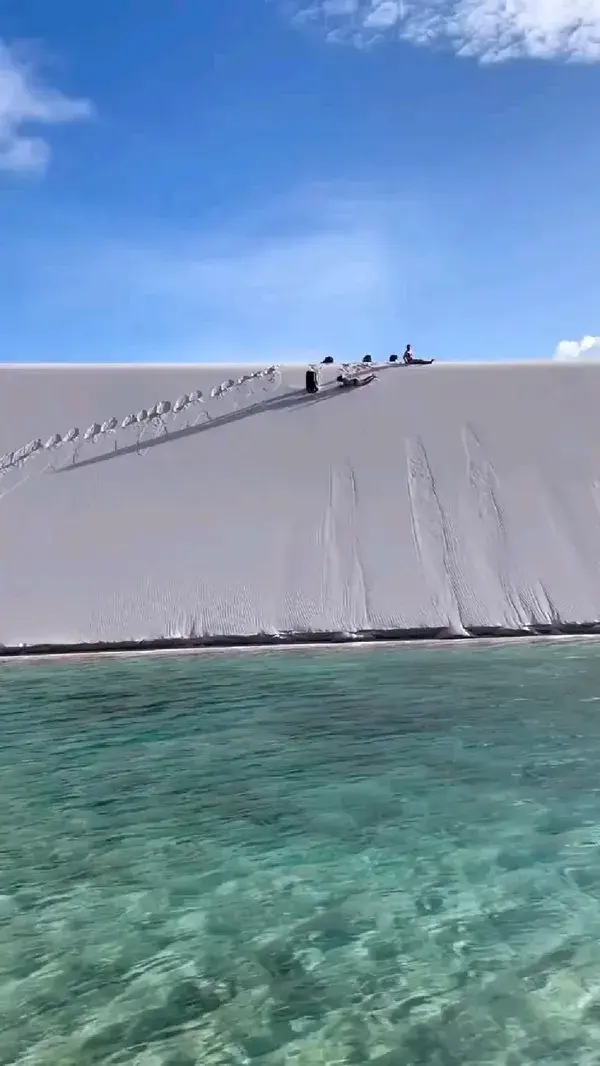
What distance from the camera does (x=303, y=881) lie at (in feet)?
11.8

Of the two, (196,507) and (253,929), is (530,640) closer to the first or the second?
(196,507)

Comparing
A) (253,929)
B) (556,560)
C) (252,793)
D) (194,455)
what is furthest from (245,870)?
(194,455)

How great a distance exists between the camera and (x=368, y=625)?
371 inches

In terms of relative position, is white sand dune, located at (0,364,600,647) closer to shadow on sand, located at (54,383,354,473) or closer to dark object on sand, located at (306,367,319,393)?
shadow on sand, located at (54,383,354,473)

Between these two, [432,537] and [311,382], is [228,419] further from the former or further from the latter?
[432,537]

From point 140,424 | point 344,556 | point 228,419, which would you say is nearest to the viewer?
point 344,556

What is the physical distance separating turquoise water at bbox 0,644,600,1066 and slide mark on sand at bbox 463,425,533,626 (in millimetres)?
3320

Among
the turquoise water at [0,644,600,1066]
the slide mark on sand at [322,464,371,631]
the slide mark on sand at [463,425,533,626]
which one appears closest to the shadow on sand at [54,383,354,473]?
the slide mark on sand at [322,464,371,631]

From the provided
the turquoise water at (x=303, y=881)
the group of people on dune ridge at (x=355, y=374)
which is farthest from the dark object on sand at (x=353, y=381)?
the turquoise water at (x=303, y=881)

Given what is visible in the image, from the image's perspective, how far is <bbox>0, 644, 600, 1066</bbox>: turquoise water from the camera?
262 centimetres

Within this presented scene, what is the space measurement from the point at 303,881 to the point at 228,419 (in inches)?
376

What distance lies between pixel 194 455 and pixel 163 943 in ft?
30.1

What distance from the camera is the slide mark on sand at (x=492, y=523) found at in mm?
9750

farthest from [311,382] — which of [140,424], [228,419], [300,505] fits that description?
[300,505]
